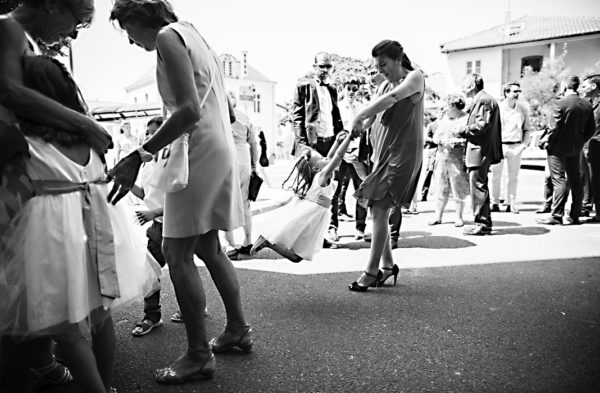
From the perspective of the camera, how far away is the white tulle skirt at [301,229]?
162 inches

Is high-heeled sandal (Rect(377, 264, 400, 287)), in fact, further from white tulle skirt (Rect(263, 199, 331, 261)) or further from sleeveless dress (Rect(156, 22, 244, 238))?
sleeveless dress (Rect(156, 22, 244, 238))

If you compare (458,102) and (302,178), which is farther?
(458,102)

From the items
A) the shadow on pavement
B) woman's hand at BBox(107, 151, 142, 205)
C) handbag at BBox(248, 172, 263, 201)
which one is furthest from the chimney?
woman's hand at BBox(107, 151, 142, 205)

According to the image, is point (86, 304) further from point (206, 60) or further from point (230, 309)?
point (206, 60)

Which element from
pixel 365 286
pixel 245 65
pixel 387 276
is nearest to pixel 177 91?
pixel 365 286

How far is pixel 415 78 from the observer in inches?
160

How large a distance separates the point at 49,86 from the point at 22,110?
160 millimetres

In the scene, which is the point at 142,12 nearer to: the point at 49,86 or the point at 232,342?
the point at 49,86

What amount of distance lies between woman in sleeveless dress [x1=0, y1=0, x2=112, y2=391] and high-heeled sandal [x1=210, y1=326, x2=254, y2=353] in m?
1.10

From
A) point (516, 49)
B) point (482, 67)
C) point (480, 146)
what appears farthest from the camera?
point (482, 67)

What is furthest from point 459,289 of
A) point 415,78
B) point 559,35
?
point 559,35

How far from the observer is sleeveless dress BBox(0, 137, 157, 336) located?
190 cm

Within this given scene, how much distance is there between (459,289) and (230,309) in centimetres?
242

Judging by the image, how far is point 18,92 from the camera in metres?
1.89
